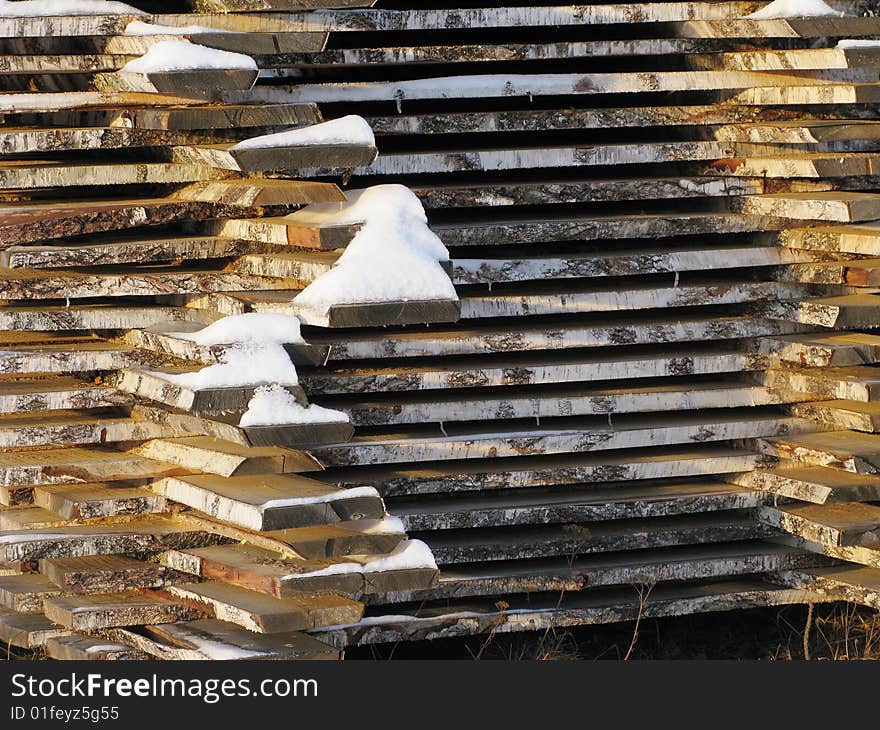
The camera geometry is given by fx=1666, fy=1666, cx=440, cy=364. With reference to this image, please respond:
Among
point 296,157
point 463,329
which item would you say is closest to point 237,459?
point 296,157

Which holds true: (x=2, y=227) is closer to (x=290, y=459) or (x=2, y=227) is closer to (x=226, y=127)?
(x=226, y=127)

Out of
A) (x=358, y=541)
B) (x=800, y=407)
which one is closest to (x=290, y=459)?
(x=358, y=541)

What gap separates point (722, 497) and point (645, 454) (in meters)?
0.36

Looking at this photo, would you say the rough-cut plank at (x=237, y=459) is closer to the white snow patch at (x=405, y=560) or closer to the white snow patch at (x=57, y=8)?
the white snow patch at (x=405, y=560)

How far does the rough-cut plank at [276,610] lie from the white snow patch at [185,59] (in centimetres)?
185

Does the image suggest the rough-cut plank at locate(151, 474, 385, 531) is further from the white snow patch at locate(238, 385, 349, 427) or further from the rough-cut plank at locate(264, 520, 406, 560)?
the white snow patch at locate(238, 385, 349, 427)

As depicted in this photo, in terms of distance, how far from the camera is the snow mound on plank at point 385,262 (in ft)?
18.3

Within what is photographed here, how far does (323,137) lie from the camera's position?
5781mm

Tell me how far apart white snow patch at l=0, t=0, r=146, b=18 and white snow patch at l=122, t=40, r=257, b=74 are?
0.36 metres

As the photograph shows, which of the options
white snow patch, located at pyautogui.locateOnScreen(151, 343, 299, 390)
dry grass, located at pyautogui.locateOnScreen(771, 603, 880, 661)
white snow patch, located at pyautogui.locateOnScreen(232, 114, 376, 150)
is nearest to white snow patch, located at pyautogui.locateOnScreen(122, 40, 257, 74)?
white snow patch, located at pyautogui.locateOnScreen(232, 114, 376, 150)

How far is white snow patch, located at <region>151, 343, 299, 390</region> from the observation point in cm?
557

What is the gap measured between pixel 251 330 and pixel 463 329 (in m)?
1.13

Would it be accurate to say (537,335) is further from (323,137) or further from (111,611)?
(111,611)

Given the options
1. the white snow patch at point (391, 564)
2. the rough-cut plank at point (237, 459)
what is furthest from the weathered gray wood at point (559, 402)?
the white snow patch at point (391, 564)
